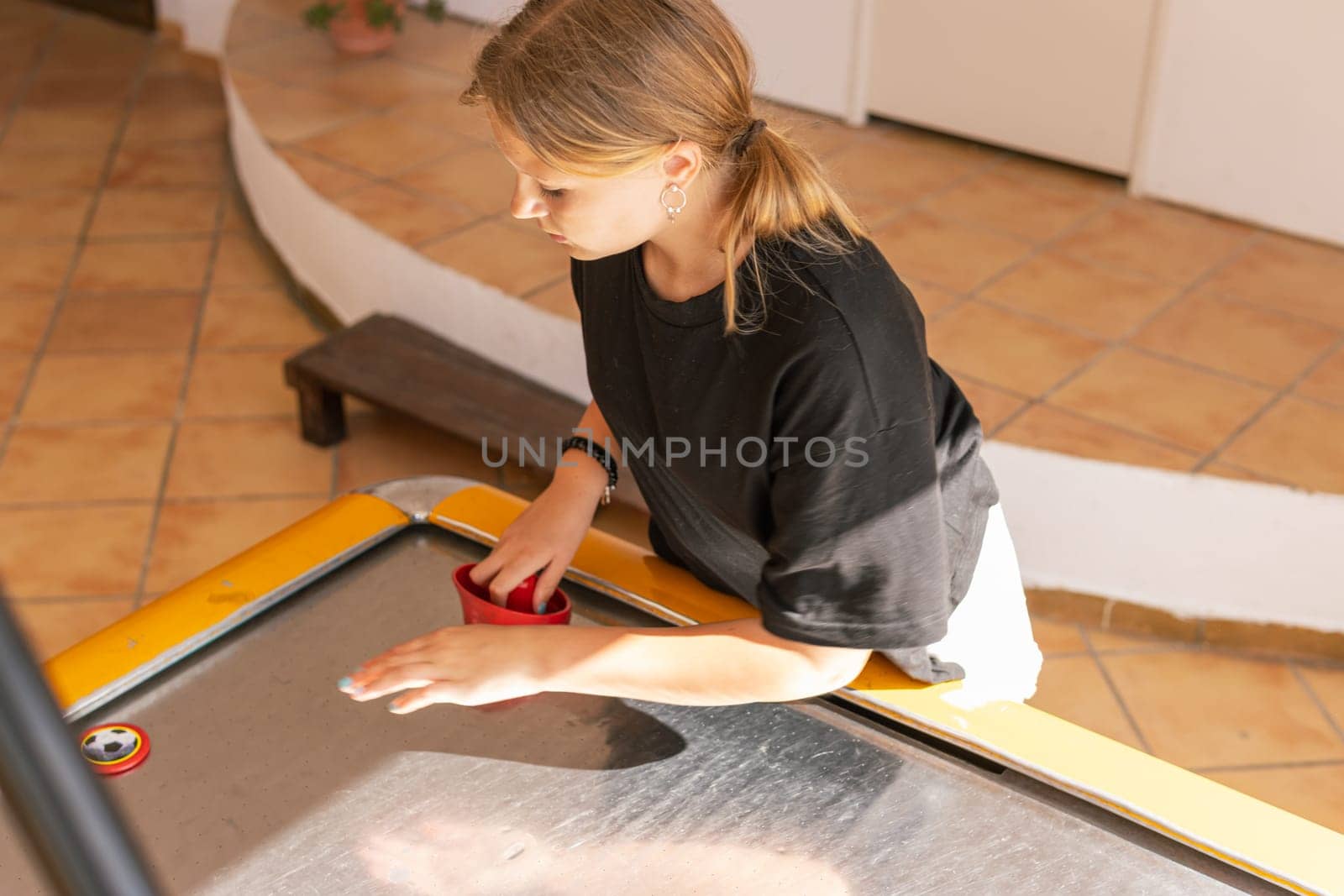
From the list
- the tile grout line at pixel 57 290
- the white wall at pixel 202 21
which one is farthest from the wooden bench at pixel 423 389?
the white wall at pixel 202 21

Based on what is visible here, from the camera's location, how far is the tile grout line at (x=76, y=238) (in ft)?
10.6

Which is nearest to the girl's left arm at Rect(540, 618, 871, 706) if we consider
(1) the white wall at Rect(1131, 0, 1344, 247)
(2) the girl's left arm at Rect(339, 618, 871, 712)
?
(2) the girl's left arm at Rect(339, 618, 871, 712)

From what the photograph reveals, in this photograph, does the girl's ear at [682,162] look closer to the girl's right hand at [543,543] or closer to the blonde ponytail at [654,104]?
the blonde ponytail at [654,104]

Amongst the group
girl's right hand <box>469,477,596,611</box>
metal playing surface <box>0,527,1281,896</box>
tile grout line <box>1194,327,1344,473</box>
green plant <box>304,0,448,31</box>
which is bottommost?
tile grout line <box>1194,327,1344,473</box>

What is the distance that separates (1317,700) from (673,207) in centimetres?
179

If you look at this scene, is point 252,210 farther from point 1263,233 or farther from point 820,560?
point 820,560

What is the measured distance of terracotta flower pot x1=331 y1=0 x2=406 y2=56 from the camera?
171 inches

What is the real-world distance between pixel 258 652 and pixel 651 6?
2.56ft

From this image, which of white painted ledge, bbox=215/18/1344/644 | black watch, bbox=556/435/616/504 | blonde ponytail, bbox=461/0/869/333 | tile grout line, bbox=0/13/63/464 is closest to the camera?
blonde ponytail, bbox=461/0/869/333

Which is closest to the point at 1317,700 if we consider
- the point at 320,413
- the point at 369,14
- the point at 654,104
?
the point at 654,104

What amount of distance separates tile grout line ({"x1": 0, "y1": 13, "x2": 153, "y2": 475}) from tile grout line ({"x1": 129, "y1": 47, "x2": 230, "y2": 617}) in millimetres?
350

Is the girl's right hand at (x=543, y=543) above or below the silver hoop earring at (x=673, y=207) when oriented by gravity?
below

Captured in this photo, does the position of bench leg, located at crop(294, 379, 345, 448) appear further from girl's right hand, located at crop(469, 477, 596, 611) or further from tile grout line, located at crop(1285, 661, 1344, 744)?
tile grout line, located at crop(1285, 661, 1344, 744)

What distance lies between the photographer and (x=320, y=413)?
304 cm
